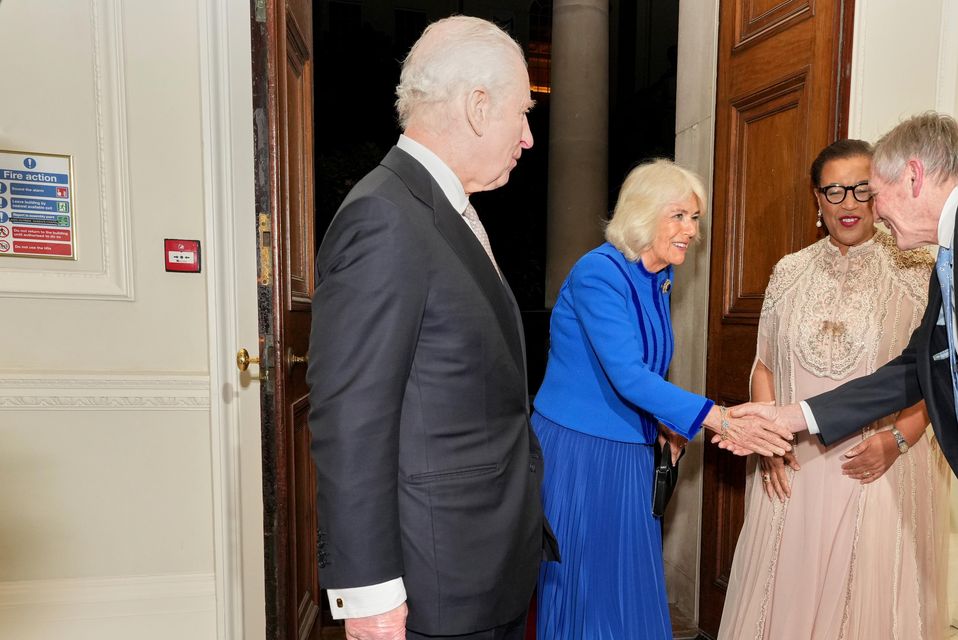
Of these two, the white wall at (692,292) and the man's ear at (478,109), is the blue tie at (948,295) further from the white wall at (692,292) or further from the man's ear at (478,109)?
the white wall at (692,292)

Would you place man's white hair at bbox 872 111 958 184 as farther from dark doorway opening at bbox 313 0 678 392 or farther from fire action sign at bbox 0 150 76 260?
dark doorway opening at bbox 313 0 678 392

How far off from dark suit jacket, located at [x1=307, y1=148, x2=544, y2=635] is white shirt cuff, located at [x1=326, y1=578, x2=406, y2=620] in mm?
14

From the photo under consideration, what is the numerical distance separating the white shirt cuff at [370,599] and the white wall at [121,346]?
1.46 meters

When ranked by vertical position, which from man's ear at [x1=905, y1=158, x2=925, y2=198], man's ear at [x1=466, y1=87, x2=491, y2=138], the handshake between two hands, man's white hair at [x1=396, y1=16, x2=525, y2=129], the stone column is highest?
the stone column

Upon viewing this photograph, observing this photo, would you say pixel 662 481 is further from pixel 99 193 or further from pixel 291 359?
pixel 99 193

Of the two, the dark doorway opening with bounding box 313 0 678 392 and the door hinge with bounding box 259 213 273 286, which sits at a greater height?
the dark doorway opening with bounding box 313 0 678 392

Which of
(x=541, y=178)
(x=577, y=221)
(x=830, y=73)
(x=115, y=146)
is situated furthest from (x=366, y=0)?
(x=830, y=73)

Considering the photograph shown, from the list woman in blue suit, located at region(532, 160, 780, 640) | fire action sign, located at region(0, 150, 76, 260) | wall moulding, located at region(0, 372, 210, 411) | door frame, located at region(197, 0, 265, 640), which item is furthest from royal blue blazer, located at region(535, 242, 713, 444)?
fire action sign, located at region(0, 150, 76, 260)

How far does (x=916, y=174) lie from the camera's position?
1.32 metres

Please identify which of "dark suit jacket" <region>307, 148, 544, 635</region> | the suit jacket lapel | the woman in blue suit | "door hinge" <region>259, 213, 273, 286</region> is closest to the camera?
"dark suit jacket" <region>307, 148, 544, 635</region>

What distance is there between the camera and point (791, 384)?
72.6 inches

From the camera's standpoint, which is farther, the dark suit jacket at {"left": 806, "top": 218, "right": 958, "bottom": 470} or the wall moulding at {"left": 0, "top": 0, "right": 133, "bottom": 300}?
the wall moulding at {"left": 0, "top": 0, "right": 133, "bottom": 300}

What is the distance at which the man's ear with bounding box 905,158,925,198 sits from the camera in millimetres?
1305

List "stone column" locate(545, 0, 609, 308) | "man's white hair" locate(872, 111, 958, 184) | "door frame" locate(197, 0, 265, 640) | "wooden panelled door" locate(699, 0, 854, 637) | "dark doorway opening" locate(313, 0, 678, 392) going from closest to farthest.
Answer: "man's white hair" locate(872, 111, 958, 184)
"wooden panelled door" locate(699, 0, 854, 637)
"door frame" locate(197, 0, 265, 640)
"stone column" locate(545, 0, 609, 308)
"dark doorway opening" locate(313, 0, 678, 392)
